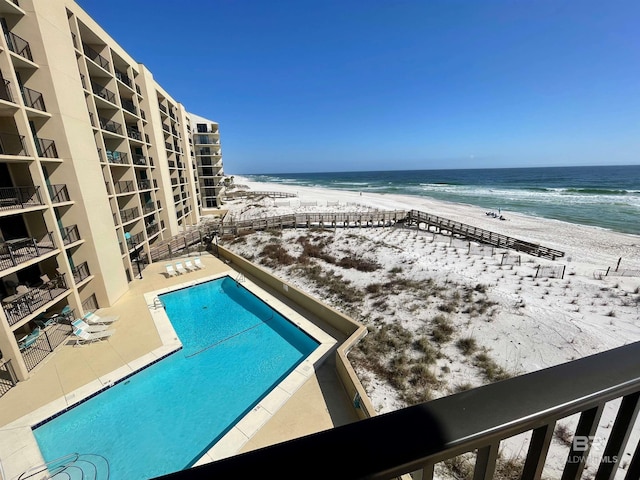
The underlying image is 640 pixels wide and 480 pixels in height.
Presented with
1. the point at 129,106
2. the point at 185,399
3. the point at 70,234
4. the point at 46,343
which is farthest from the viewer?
the point at 129,106

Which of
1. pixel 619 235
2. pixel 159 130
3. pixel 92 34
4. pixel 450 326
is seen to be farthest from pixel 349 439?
pixel 619 235

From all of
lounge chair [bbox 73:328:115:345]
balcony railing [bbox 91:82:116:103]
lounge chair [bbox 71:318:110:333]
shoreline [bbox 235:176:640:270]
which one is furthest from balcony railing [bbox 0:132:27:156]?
shoreline [bbox 235:176:640:270]

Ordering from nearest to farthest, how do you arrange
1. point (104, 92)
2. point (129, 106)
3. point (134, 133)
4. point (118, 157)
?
point (104, 92)
point (118, 157)
point (129, 106)
point (134, 133)

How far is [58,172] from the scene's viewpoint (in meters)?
12.6

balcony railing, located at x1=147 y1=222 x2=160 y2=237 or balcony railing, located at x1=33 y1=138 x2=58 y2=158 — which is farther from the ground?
balcony railing, located at x1=33 y1=138 x2=58 y2=158

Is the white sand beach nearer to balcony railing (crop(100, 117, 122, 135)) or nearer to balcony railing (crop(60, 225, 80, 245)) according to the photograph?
balcony railing (crop(60, 225, 80, 245))

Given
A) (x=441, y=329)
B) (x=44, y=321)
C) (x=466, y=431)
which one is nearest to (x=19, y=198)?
(x=44, y=321)

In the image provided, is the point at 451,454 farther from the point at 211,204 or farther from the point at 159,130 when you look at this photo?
the point at 211,204

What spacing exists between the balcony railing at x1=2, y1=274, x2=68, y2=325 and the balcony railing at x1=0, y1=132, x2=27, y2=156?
16.8 feet

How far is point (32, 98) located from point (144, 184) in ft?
35.0

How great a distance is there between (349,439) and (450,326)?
1201cm

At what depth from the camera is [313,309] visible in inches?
535

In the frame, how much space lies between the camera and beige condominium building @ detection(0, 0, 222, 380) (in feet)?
34.6

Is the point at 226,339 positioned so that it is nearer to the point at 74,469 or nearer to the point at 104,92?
the point at 74,469
